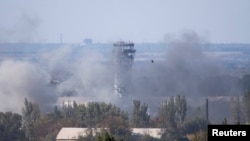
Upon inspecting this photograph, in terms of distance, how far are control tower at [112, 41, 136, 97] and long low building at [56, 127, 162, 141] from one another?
4775 centimetres

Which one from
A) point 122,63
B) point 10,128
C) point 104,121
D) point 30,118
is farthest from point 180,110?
point 122,63

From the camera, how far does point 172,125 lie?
219 feet

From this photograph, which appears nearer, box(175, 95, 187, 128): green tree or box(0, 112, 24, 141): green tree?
box(0, 112, 24, 141): green tree

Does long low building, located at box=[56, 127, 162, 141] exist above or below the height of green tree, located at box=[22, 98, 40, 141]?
above

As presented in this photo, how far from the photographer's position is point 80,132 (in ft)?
190

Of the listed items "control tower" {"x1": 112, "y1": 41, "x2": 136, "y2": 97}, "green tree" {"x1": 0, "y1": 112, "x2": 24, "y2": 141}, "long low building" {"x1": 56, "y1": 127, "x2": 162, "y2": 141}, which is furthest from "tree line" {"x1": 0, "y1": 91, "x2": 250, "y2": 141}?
"control tower" {"x1": 112, "y1": 41, "x2": 136, "y2": 97}

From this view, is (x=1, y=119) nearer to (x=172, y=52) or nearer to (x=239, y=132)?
(x=239, y=132)

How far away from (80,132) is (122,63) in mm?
56942

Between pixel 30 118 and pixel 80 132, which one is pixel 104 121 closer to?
pixel 80 132

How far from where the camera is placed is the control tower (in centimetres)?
11206

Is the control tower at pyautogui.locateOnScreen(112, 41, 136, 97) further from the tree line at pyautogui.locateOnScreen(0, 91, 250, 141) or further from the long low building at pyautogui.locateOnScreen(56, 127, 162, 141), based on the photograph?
the long low building at pyautogui.locateOnScreen(56, 127, 162, 141)

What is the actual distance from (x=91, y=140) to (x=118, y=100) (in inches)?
1928

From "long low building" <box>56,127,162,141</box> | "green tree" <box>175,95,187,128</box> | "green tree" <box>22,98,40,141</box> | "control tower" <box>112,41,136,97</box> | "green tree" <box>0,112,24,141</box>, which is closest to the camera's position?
"long low building" <box>56,127,162,141</box>

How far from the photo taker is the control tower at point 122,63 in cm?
11206
